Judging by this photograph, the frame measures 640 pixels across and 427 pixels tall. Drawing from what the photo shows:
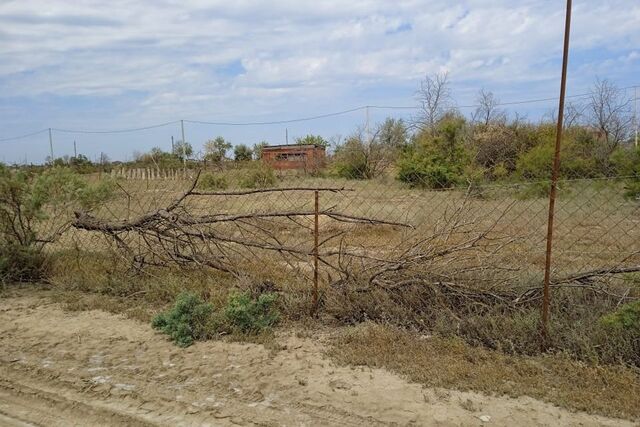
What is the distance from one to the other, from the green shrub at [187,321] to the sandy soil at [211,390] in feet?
0.40

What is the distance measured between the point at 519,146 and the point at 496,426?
1489 centimetres

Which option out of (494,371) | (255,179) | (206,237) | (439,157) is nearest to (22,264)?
(206,237)

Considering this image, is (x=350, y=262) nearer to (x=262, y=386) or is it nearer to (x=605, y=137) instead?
(x=262, y=386)

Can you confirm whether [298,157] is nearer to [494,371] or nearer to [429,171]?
[429,171]

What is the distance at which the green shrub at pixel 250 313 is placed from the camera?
16.8 ft

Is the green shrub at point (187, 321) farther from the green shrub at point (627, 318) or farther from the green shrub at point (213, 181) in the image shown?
the green shrub at point (213, 181)

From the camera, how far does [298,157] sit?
2403cm

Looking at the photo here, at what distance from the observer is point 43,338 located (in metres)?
5.21

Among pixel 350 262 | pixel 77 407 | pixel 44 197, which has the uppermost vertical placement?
pixel 44 197

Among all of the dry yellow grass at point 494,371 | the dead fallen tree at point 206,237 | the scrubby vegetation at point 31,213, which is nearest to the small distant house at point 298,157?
the scrubby vegetation at point 31,213

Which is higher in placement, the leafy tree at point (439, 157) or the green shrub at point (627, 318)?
the leafy tree at point (439, 157)

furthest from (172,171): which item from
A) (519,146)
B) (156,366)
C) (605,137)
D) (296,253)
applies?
(605,137)

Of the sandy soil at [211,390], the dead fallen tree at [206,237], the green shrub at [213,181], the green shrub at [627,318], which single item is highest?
the green shrub at [213,181]

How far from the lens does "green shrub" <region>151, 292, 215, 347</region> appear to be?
196 inches
